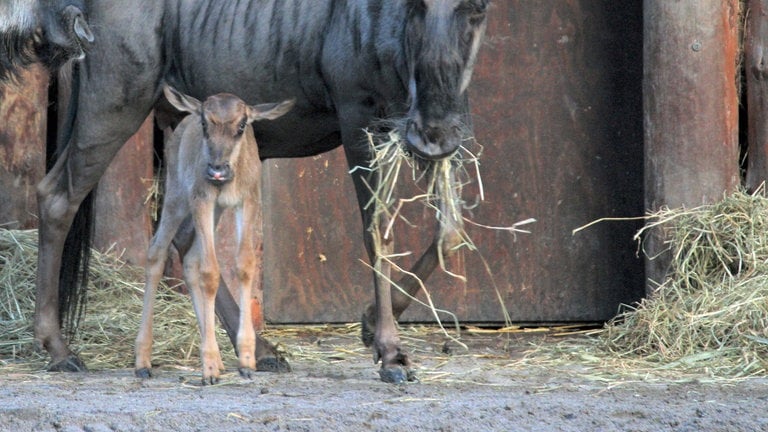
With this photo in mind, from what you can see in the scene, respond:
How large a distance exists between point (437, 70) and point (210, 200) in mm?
1119

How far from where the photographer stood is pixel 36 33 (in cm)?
663

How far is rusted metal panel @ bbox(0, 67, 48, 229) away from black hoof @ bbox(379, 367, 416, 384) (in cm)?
310

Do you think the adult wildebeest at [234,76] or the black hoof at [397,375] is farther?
the adult wildebeest at [234,76]

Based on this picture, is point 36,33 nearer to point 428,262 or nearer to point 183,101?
point 183,101

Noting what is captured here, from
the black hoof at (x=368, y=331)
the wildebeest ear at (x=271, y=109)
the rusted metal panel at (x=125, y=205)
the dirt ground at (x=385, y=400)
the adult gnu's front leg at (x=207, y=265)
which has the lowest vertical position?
the dirt ground at (x=385, y=400)

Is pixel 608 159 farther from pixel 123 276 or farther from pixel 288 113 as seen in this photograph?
pixel 123 276

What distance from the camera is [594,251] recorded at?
7.95 metres

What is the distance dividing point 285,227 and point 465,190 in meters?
1.12

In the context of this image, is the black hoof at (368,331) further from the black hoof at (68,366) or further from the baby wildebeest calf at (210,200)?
the black hoof at (68,366)

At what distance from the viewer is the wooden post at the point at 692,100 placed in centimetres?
710

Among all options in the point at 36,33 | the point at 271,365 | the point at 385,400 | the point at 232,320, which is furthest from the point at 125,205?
the point at 385,400

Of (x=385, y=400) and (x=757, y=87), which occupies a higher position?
(x=757, y=87)

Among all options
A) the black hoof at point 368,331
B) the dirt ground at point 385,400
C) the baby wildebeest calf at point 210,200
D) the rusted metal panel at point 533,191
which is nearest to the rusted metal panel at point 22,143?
the rusted metal panel at point 533,191

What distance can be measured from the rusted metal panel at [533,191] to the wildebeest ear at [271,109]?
2046mm
